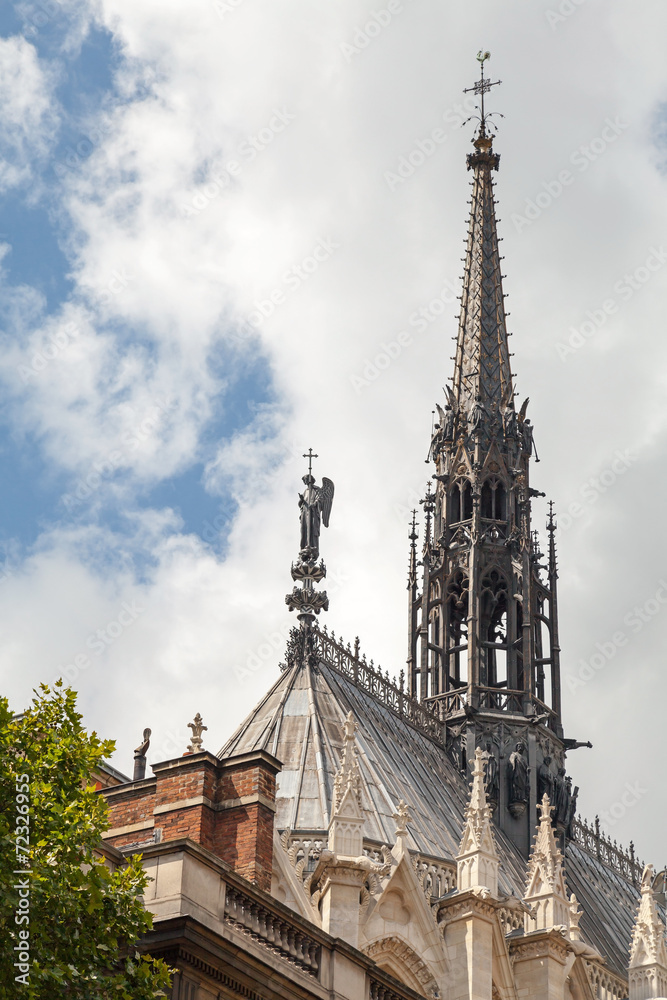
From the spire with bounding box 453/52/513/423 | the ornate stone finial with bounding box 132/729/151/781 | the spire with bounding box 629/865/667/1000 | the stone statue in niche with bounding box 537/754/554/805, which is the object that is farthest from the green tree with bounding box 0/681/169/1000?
the spire with bounding box 453/52/513/423

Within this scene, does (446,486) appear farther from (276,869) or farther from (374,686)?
(276,869)

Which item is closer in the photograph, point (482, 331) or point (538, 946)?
point (538, 946)

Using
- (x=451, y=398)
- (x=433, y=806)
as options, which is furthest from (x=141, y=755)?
(x=451, y=398)

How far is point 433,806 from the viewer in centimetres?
4784

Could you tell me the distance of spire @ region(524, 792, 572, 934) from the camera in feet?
137

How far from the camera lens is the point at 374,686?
52719mm

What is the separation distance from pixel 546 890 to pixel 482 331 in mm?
28300

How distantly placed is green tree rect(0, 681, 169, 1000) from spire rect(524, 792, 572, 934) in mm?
22585

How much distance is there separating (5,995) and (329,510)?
113ft

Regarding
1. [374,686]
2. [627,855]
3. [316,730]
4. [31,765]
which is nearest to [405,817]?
[316,730]

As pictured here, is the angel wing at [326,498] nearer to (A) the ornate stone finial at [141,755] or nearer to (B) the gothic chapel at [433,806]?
(B) the gothic chapel at [433,806]

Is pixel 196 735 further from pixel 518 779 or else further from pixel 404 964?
pixel 518 779

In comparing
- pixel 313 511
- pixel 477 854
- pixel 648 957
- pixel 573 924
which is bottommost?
pixel 573 924

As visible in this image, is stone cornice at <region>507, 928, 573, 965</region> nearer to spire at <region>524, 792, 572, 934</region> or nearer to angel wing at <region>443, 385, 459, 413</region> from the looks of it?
spire at <region>524, 792, 572, 934</region>
